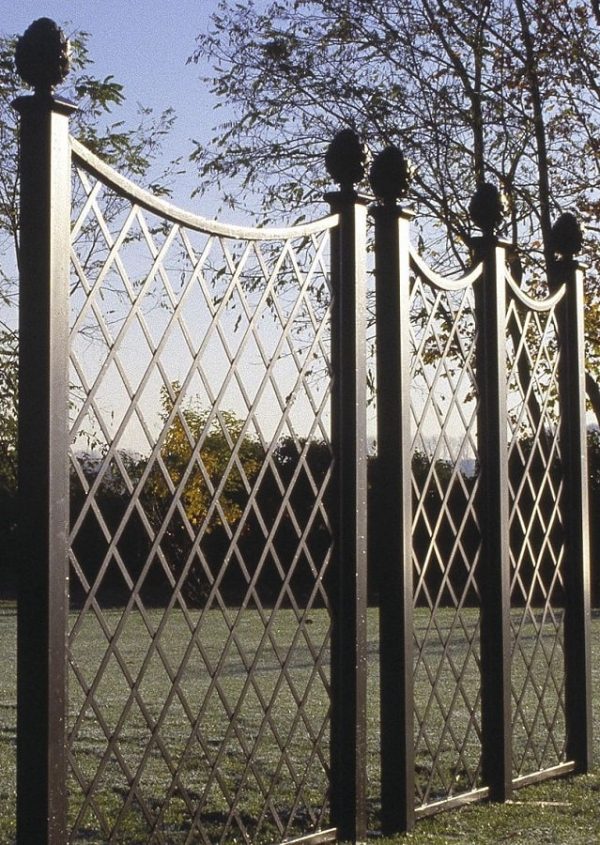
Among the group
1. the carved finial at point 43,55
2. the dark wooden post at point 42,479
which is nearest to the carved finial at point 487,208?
the carved finial at point 43,55

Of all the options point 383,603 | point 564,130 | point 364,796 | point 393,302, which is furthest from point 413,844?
point 564,130

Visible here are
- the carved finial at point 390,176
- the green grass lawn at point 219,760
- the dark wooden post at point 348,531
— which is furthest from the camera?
the carved finial at point 390,176

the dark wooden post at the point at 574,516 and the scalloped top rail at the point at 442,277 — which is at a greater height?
the scalloped top rail at the point at 442,277

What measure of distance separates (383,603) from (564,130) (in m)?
12.8

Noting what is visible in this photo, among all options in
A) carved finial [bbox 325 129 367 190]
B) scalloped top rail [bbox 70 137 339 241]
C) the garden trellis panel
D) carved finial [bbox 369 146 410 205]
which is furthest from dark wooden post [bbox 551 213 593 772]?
scalloped top rail [bbox 70 137 339 241]

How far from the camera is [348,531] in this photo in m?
3.96

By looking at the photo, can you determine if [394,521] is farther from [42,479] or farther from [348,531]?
[42,479]

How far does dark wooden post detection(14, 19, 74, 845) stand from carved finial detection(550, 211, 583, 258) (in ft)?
11.1

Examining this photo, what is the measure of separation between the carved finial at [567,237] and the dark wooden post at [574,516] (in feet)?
0.38

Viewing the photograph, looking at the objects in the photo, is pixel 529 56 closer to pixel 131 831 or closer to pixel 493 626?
pixel 493 626

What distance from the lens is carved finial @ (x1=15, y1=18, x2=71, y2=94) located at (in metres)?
3.01

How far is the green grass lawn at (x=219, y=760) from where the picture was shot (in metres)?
3.40

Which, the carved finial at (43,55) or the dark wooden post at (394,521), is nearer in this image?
the carved finial at (43,55)

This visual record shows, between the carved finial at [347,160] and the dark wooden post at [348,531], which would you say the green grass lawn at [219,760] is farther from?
the carved finial at [347,160]
